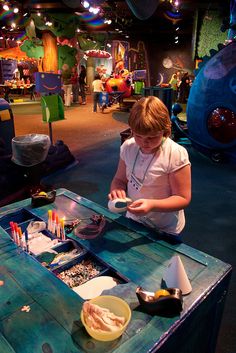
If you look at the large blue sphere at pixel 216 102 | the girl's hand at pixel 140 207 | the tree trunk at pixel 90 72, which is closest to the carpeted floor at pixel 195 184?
the large blue sphere at pixel 216 102

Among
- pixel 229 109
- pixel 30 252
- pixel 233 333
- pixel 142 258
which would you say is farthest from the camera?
pixel 229 109

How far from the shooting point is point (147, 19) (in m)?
15.8

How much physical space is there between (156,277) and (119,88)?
44.5 ft

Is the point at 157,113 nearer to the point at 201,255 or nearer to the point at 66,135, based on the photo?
the point at 201,255

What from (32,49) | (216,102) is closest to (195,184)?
(216,102)

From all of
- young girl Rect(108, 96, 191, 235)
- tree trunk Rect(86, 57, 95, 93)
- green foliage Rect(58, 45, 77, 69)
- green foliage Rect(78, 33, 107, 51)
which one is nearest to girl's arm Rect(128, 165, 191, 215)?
young girl Rect(108, 96, 191, 235)

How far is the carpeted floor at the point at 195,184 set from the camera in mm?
3041

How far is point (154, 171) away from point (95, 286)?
68 centimetres

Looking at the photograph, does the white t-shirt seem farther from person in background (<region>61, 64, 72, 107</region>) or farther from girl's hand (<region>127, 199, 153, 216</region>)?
person in background (<region>61, 64, 72, 107</region>)

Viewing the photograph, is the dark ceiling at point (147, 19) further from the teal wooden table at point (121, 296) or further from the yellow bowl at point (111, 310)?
the yellow bowl at point (111, 310)

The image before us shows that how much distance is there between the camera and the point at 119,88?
1409 centimetres

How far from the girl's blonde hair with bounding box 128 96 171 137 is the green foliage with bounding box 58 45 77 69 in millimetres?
15989

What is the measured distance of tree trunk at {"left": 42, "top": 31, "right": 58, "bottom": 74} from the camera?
14.6 meters

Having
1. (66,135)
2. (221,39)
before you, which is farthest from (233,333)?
(221,39)
